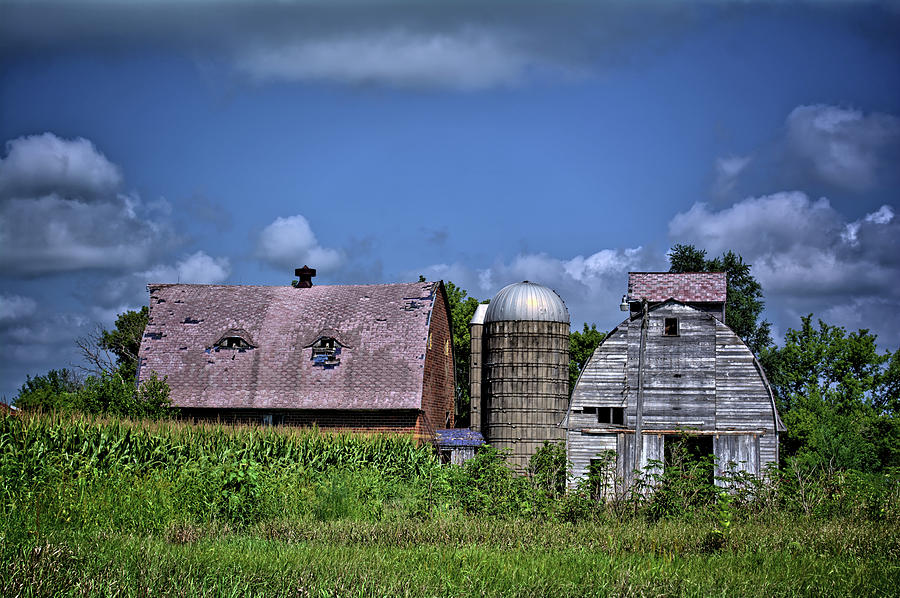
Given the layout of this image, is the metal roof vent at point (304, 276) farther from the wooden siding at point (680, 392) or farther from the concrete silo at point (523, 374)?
the wooden siding at point (680, 392)

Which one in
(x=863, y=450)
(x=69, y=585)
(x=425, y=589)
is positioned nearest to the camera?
(x=69, y=585)

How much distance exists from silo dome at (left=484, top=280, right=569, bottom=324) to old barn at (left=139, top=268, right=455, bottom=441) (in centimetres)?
259

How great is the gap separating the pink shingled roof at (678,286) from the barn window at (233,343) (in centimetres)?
1480

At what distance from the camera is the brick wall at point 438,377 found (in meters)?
33.2

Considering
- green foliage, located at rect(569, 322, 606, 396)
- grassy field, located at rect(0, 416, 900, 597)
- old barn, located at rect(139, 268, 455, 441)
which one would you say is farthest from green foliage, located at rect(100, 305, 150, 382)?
grassy field, located at rect(0, 416, 900, 597)

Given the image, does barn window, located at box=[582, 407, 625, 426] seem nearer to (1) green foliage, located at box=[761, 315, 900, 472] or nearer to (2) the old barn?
(2) the old barn

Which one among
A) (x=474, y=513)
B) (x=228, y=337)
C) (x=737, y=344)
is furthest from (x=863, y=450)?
(x=474, y=513)

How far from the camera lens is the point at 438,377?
117 feet

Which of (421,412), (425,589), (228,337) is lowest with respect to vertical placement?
(425,589)

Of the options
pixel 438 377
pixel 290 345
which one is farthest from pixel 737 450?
pixel 290 345

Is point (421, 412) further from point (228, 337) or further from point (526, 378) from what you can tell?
point (228, 337)

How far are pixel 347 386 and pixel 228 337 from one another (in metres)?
5.66

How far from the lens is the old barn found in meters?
32.4

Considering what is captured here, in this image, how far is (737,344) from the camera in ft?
98.4
